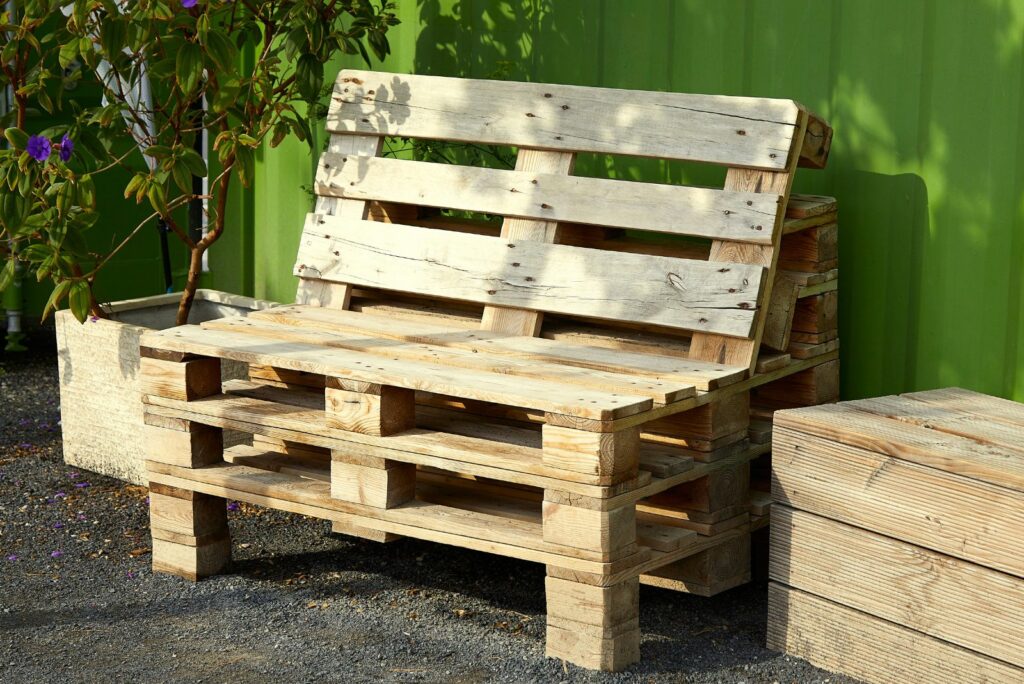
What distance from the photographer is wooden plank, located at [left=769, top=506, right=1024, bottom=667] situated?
10.3 ft

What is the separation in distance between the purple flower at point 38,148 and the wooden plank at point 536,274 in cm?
87

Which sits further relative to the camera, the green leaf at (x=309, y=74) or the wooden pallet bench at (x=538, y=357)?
the green leaf at (x=309, y=74)

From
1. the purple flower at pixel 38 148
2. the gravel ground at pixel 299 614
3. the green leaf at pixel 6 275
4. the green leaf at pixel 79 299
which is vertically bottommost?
the gravel ground at pixel 299 614

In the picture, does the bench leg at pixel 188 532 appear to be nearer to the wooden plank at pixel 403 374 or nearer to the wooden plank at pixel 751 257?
the wooden plank at pixel 403 374

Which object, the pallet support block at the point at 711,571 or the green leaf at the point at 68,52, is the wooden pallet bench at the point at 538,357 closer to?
the pallet support block at the point at 711,571

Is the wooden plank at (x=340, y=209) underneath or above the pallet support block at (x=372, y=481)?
above

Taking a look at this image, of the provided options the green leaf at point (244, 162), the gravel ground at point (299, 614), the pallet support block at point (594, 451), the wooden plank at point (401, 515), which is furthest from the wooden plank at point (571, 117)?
the gravel ground at point (299, 614)

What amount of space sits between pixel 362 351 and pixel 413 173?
799 mm

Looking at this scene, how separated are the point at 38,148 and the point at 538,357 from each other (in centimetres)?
188

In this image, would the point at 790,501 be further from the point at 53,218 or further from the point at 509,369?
the point at 53,218

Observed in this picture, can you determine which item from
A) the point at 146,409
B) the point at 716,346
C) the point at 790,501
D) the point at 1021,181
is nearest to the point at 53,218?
the point at 146,409

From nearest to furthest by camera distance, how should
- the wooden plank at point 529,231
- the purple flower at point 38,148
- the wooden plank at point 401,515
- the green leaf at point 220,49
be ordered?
the wooden plank at point 401,515, the wooden plank at point 529,231, the green leaf at point 220,49, the purple flower at point 38,148

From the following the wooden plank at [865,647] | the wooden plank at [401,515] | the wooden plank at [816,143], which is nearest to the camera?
the wooden plank at [865,647]

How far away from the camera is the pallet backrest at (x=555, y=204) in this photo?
151 inches
